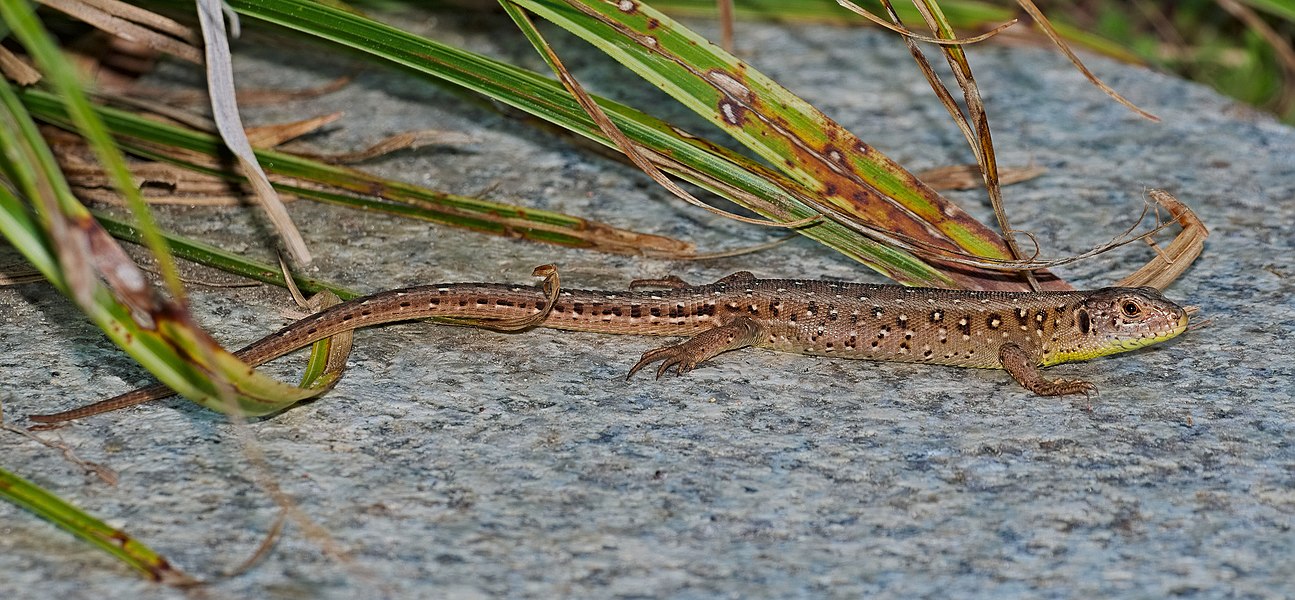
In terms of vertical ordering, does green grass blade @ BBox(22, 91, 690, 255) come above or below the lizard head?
above

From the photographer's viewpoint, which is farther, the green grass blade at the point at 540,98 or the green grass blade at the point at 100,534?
the green grass blade at the point at 540,98

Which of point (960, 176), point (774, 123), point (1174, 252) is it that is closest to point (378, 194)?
point (774, 123)

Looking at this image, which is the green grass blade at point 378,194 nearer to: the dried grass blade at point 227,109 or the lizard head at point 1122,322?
the dried grass blade at point 227,109

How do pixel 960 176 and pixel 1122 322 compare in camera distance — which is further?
pixel 960 176

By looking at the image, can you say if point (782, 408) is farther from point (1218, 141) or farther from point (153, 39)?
point (1218, 141)

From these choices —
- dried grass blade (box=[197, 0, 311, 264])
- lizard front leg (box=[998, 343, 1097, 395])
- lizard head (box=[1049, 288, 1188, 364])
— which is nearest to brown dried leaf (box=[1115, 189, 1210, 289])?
lizard head (box=[1049, 288, 1188, 364])

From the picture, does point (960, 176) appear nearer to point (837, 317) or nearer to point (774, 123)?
point (837, 317)

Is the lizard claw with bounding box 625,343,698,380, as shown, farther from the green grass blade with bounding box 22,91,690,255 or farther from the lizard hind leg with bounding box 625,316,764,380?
the green grass blade with bounding box 22,91,690,255

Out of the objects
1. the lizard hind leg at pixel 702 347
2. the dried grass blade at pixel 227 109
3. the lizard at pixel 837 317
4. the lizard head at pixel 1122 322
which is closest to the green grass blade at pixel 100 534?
the dried grass blade at pixel 227 109
